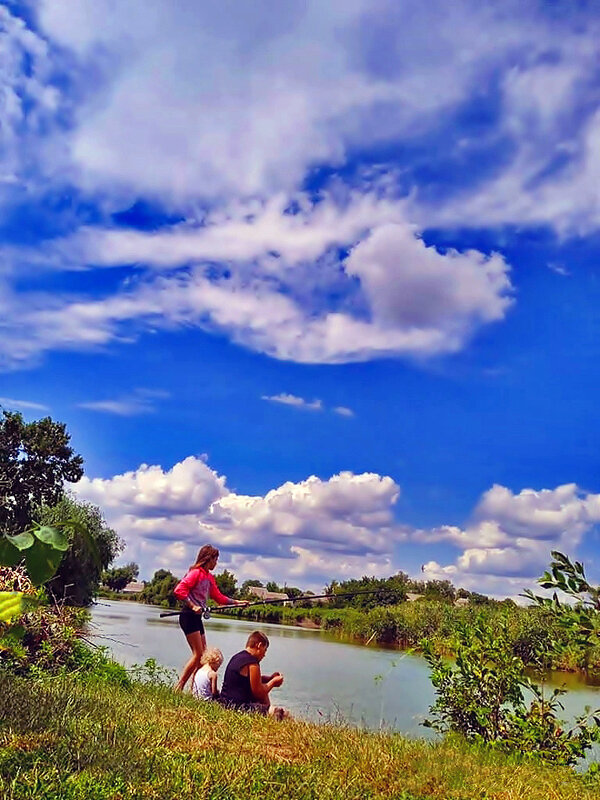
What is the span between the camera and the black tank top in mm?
7727

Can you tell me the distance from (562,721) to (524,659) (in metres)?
1.06

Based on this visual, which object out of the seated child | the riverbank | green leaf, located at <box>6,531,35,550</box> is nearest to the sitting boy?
the seated child

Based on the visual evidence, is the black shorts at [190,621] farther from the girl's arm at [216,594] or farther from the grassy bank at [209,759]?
the grassy bank at [209,759]

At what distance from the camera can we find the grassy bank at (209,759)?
3910 mm

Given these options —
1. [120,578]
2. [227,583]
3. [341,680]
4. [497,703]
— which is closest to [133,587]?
[120,578]

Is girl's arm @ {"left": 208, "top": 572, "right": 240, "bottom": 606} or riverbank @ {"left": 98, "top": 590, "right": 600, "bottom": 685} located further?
girl's arm @ {"left": 208, "top": 572, "right": 240, "bottom": 606}

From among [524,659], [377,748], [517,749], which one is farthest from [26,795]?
[524,659]

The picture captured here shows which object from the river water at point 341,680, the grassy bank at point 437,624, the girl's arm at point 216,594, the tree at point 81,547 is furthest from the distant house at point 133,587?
the girl's arm at point 216,594

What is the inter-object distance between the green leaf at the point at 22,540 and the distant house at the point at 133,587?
4632cm

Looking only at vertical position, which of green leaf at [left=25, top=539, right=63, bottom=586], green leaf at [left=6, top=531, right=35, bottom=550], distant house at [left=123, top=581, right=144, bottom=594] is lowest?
distant house at [left=123, top=581, right=144, bottom=594]

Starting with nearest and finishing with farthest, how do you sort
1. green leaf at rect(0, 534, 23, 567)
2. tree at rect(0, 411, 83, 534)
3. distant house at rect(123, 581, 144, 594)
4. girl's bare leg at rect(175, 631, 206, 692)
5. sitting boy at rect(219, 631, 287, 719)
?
green leaf at rect(0, 534, 23, 567) < sitting boy at rect(219, 631, 287, 719) < girl's bare leg at rect(175, 631, 206, 692) < tree at rect(0, 411, 83, 534) < distant house at rect(123, 581, 144, 594)

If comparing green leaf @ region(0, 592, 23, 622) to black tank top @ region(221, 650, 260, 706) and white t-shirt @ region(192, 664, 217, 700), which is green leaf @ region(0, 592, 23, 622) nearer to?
black tank top @ region(221, 650, 260, 706)

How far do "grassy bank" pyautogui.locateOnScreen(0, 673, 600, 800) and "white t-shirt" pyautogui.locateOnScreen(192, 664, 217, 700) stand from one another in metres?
1.50

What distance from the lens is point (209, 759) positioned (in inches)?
181
